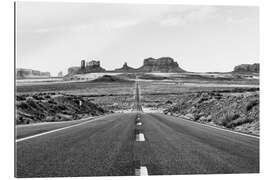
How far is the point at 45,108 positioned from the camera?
76.7 feet

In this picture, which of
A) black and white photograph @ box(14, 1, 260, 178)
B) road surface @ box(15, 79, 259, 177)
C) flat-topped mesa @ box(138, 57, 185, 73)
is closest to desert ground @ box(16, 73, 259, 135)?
black and white photograph @ box(14, 1, 260, 178)

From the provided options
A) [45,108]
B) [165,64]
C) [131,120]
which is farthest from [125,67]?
[165,64]

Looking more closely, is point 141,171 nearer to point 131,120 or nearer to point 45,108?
point 131,120

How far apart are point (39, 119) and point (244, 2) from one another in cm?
1408

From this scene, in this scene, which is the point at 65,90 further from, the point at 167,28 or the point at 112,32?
the point at 167,28

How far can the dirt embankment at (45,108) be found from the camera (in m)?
19.0

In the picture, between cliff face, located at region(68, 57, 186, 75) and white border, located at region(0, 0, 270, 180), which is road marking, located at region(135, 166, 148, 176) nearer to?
white border, located at region(0, 0, 270, 180)

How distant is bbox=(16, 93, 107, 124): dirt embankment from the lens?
1903 centimetres

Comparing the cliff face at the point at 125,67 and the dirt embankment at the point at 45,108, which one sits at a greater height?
the cliff face at the point at 125,67
